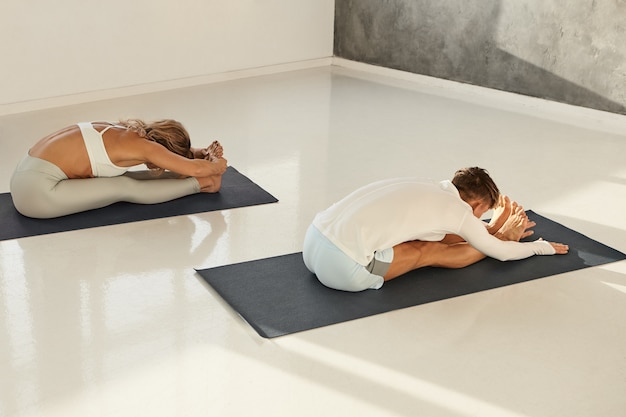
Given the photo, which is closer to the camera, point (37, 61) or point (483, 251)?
point (483, 251)

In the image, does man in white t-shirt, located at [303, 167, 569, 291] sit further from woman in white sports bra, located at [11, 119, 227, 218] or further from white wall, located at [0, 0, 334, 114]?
white wall, located at [0, 0, 334, 114]

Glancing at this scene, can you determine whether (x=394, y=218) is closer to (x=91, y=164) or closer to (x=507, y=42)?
(x=91, y=164)

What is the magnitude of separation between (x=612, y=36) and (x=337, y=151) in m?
2.12

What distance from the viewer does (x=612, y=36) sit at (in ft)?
17.6

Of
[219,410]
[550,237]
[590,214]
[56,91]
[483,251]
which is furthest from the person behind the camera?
[56,91]

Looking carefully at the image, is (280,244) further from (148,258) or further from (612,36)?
(612,36)

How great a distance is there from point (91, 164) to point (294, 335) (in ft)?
4.81

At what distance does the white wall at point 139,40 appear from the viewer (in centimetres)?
550

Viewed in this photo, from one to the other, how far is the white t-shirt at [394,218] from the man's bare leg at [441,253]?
11 cm

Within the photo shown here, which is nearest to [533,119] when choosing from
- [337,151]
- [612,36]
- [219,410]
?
[612,36]

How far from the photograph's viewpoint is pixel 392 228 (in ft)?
9.35

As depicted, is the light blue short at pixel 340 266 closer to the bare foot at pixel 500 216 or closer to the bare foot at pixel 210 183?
the bare foot at pixel 500 216

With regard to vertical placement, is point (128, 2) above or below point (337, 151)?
above

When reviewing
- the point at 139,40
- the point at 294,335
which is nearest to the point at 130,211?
the point at 294,335
